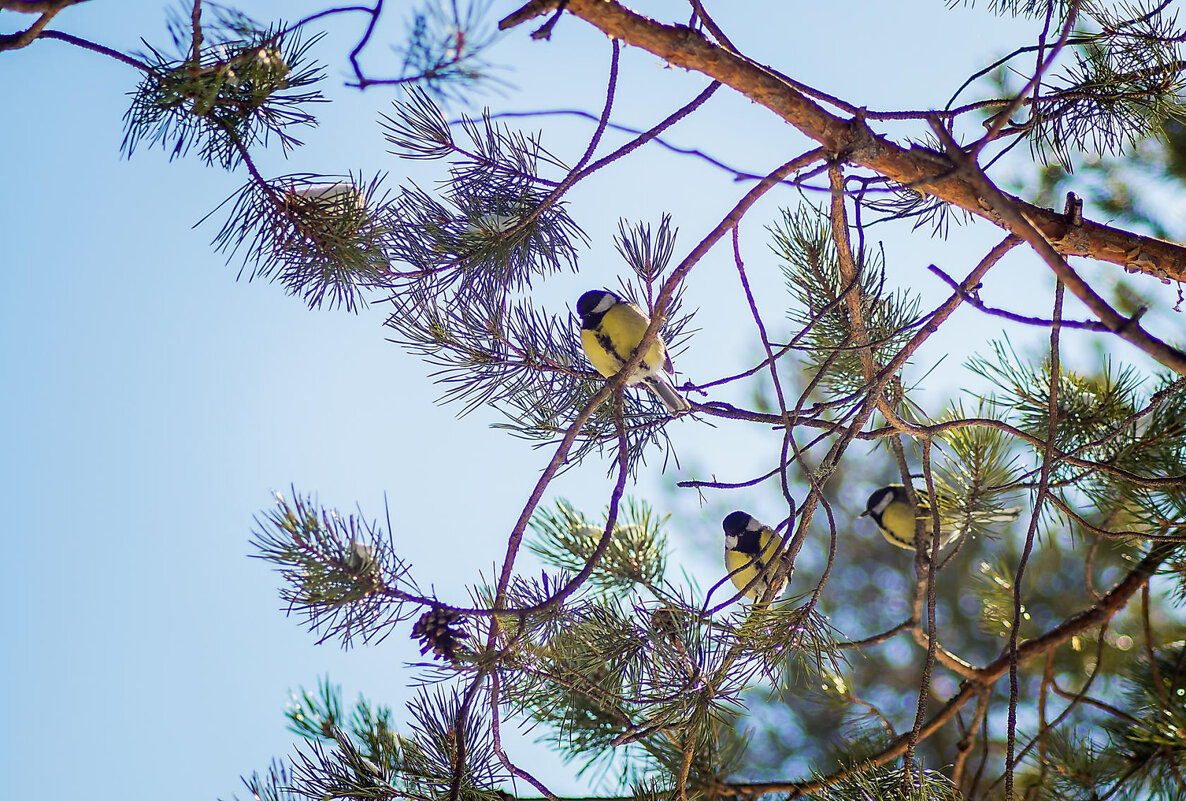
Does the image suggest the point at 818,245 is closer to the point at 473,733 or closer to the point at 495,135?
the point at 495,135

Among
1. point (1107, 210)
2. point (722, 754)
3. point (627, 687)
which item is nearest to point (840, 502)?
point (1107, 210)

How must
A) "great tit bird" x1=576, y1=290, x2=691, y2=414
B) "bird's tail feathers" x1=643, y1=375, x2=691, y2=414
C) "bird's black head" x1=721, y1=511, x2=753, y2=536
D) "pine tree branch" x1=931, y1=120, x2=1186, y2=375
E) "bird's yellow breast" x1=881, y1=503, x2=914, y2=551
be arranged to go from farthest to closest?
"bird's yellow breast" x1=881, y1=503, x2=914, y2=551, "bird's black head" x1=721, y1=511, x2=753, y2=536, "great tit bird" x1=576, y1=290, x2=691, y2=414, "bird's tail feathers" x1=643, y1=375, x2=691, y2=414, "pine tree branch" x1=931, y1=120, x2=1186, y2=375

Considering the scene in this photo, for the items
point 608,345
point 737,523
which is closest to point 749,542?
point 737,523

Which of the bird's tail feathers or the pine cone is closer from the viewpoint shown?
the pine cone

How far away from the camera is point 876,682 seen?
2613mm

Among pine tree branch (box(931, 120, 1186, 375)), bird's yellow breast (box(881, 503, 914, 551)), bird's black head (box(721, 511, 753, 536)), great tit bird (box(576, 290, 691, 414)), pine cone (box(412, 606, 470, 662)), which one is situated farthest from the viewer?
bird's yellow breast (box(881, 503, 914, 551))

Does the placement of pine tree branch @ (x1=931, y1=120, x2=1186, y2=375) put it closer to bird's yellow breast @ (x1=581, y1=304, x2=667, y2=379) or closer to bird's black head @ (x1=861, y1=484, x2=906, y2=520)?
bird's yellow breast @ (x1=581, y1=304, x2=667, y2=379)

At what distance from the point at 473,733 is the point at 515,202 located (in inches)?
17.9

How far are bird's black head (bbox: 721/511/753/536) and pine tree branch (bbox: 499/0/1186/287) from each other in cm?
54

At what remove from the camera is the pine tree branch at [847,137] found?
61cm

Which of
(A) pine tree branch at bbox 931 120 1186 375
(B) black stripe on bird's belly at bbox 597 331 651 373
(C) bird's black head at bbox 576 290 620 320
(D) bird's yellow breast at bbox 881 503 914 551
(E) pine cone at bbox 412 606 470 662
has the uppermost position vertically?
(D) bird's yellow breast at bbox 881 503 914 551

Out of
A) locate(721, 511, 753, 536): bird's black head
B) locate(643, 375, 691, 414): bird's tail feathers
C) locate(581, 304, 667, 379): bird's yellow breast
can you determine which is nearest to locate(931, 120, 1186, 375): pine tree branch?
locate(643, 375, 691, 414): bird's tail feathers

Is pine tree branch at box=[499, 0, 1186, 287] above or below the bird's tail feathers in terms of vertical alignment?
above

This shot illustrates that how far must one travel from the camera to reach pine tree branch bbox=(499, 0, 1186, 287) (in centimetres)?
61
